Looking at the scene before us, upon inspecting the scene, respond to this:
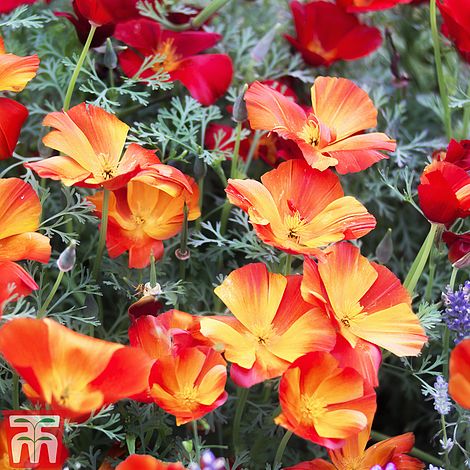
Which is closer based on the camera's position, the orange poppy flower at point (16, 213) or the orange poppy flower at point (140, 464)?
the orange poppy flower at point (140, 464)

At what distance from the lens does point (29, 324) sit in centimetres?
56

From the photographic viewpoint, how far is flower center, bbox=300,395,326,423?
66cm

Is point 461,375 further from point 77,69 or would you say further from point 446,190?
point 77,69

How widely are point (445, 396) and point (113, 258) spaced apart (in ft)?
1.19

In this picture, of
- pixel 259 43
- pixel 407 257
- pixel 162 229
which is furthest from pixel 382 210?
pixel 162 229

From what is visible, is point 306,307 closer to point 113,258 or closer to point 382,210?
point 113,258

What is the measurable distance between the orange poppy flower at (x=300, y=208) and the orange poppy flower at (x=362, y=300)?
20 millimetres

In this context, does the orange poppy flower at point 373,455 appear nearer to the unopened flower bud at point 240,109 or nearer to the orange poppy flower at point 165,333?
the orange poppy flower at point 165,333

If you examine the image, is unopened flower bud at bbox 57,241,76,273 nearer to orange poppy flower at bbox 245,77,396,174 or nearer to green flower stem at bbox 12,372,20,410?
green flower stem at bbox 12,372,20,410

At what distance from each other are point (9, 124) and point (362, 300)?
0.37 m

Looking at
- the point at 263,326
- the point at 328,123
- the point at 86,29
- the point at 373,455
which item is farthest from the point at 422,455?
the point at 86,29

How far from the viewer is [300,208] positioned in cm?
76

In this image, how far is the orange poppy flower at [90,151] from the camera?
→ 71 centimetres

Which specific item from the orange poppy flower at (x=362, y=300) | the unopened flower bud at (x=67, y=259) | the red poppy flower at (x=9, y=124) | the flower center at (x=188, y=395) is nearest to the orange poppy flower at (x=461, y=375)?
the orange poppy flower at (x=362, y=300)
